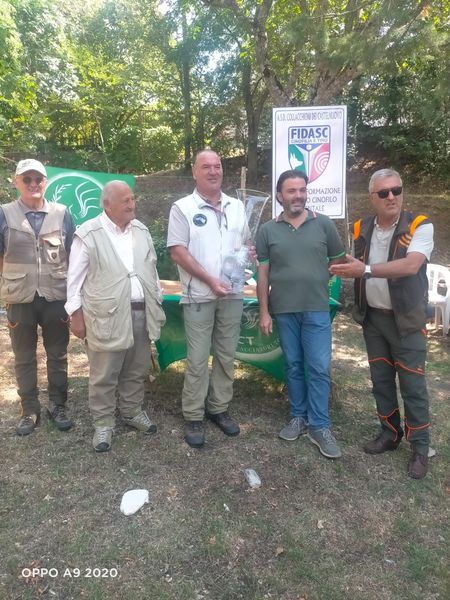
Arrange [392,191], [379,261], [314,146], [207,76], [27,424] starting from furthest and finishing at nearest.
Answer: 1. [207,76]
2. [314,146]
3. [27,424]
4. [379,261]
5. [392,191]

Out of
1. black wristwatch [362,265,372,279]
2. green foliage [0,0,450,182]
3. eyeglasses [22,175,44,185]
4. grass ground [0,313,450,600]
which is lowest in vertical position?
grass ground [0,313,450,600]

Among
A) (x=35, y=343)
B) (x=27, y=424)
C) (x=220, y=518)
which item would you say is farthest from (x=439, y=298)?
(x=27, y=424)

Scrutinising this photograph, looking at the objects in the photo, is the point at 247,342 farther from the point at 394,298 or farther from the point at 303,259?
the point at 394,298

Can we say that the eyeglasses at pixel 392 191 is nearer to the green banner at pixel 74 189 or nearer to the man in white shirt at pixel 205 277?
the man in white shirt at pixel 205 277

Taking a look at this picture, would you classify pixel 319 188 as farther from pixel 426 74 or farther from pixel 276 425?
pixel 426 74

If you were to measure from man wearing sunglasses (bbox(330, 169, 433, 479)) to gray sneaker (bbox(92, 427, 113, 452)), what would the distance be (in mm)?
1794

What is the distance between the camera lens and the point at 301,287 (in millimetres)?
2898

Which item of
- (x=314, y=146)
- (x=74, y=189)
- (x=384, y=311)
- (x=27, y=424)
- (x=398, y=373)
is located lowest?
(x=27, y=424)

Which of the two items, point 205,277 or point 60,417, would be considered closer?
point 205,277

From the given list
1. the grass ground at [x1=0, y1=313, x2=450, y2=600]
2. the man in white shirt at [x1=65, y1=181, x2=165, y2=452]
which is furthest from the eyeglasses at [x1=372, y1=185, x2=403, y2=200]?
the grass ground at [x1=0, y1=313, x2=450, y2=600]

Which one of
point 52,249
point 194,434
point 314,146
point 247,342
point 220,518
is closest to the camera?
point 220,518

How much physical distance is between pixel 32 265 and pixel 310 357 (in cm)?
189

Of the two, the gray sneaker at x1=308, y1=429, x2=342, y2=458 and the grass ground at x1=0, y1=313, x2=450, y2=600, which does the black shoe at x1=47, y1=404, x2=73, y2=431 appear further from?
the gray sneaker at x1=308, y1=429, x2=342, y2=458

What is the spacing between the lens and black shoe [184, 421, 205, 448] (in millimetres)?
3084
